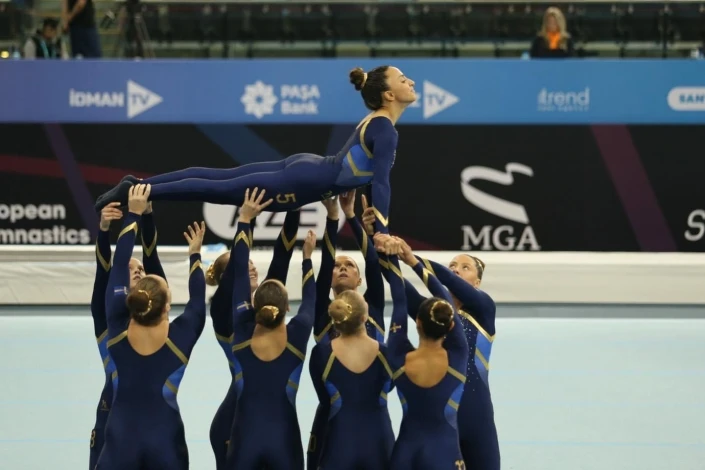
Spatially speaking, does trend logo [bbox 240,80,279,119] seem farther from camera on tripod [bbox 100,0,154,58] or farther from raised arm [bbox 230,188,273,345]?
raised arm [bbox 230,188,273,345]

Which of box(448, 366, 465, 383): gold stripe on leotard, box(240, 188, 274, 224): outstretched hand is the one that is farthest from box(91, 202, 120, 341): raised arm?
box(448, 366, 465, 383): gold stripe on leotard

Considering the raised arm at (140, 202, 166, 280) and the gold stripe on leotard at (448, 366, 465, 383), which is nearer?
the gold stripe on leotard at (448, 366, 465, 383)

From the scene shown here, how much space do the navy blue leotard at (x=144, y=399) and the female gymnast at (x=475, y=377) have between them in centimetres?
104

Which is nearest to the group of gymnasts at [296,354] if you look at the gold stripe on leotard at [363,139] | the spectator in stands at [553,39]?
the gold stripe on leotard at [363,139]

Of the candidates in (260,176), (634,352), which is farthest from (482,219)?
(260,176)

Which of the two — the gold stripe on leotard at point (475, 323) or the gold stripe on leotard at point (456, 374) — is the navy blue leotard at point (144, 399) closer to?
the gold stripe on leotard at point (456, 374)

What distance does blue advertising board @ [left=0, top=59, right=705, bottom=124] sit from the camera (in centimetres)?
1048

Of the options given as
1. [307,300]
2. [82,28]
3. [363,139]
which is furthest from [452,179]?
[307,300]

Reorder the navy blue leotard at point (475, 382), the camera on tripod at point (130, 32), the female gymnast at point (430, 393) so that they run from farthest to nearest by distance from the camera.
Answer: the camera on tripod at point (130, 32), the navy blue leotard at point (475, 382), the female gymnast at point (430, 393)

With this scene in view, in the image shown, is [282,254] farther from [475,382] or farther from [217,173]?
[475,382]

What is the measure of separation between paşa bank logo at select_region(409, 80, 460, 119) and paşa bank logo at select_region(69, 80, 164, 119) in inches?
106

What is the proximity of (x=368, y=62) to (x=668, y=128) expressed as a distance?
10.5ft

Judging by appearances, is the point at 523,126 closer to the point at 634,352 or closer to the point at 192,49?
the point at 634,352

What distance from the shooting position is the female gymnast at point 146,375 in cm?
429
